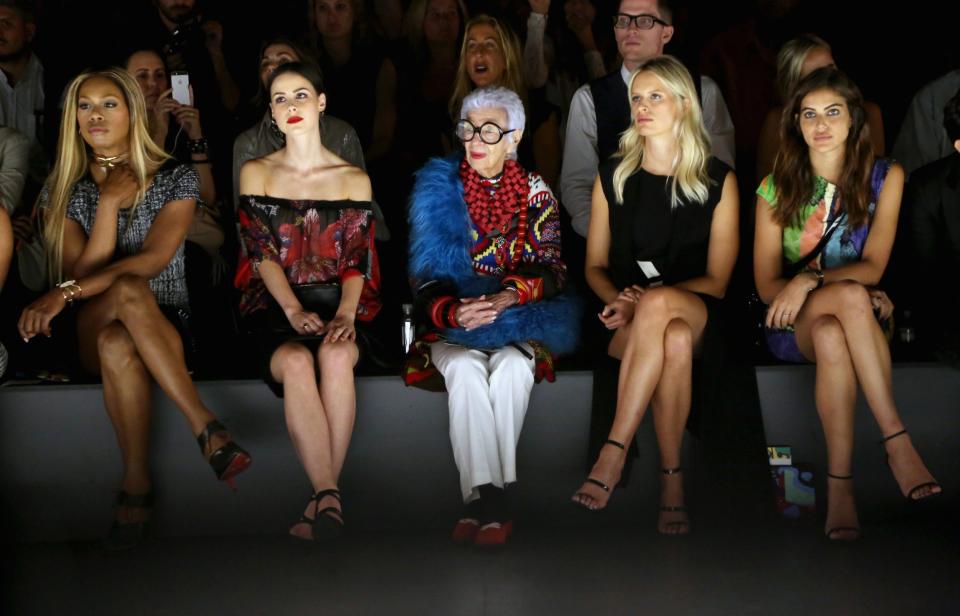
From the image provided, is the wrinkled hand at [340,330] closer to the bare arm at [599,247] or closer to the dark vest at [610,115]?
the bare arm at [599,247]

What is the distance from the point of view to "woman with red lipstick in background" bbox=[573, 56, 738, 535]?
3.59 metres

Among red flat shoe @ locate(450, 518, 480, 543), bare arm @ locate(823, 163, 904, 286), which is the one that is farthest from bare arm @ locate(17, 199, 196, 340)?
bare arm @ locate(823, 163, 904, 286)

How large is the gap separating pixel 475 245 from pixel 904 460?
1.38 m

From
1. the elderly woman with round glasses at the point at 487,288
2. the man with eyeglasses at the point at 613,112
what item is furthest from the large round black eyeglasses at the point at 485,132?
the man with eyeglasses at the point at 613,112

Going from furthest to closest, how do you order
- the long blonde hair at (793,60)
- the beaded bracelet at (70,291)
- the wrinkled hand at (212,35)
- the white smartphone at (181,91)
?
the wrinkled hand at (212,35), the white smartphone at (181,91), the long blonde hair at (793,60), the beaded bracelet at (70,291)

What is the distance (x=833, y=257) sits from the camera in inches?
153

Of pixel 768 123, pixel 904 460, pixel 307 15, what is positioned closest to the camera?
pixel 904 460

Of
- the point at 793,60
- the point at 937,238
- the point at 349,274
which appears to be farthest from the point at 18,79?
the point at 937,238

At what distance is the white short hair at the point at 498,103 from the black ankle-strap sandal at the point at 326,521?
123 cm

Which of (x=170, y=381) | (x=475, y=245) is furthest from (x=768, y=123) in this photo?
(x=170, y=381)

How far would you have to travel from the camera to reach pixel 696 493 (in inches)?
152

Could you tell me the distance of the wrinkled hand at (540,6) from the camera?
4.85 metres

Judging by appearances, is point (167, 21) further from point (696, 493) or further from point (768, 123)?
point (696, 493)

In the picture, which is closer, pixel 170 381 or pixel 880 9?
pixel 170 381
